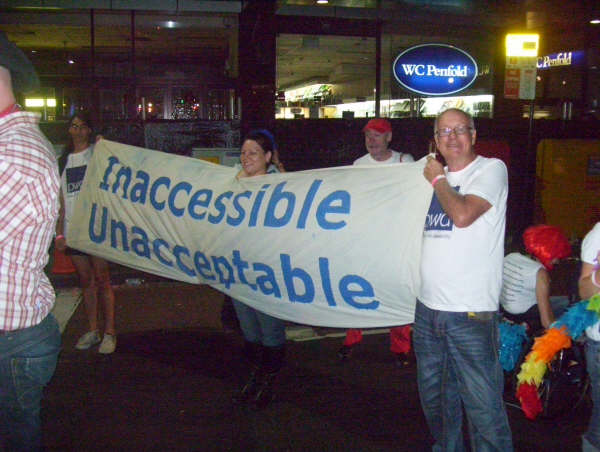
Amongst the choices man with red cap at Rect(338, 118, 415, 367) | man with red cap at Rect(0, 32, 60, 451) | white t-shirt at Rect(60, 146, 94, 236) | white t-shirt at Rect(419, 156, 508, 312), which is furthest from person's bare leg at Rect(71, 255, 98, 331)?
white t-shirt at Rect(419, 156, 508, 312)

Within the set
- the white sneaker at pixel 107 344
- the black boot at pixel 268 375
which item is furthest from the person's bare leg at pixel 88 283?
the black boot at pixel 268 375

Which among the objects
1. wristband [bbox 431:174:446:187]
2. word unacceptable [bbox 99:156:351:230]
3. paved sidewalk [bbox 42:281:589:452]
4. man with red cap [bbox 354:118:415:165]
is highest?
man with red cap [bbox 354:118:415:165]

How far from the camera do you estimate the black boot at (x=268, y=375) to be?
456 cm

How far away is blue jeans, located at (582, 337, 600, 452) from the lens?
3117 millimetres

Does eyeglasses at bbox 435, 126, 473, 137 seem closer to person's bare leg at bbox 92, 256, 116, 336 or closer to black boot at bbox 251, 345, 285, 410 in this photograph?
black boot at bbox 251, 345, 285, 410

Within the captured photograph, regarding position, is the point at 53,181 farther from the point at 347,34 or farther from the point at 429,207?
the point at 347,34

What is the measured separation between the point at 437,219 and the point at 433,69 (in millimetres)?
8082

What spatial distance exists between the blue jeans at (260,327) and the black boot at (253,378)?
0.06 metres

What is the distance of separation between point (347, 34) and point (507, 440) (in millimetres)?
8523

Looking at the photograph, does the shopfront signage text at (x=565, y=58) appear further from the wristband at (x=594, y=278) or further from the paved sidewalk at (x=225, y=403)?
the wristband at (x=594, y=278)

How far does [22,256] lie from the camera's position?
8.36 ft

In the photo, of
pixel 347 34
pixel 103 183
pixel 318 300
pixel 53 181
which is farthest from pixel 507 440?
pixel 347 34

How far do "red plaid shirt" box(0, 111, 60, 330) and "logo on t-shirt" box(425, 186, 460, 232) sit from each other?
5.82 ft

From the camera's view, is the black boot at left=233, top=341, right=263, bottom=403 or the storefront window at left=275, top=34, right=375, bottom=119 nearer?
the black boot at left=233, top=341, right=263, bottom=403
